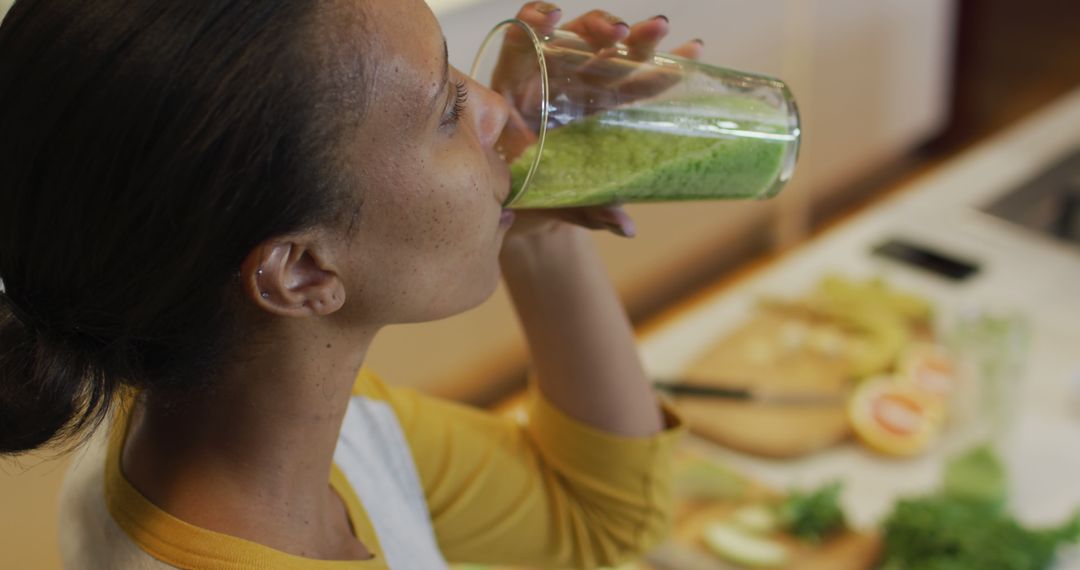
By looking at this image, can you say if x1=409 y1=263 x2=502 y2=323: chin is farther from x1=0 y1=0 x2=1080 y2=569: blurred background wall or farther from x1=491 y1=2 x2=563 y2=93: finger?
x1=0 y1=0 x2=1080 y2=569: blurred background wall

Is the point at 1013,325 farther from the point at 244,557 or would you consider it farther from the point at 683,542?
the point at 244,557

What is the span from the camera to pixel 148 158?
0.60 m

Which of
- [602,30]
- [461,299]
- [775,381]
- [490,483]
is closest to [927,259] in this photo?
[775,381]

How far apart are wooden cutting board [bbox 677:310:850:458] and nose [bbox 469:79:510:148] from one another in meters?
0.81

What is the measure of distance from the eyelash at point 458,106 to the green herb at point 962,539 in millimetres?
774

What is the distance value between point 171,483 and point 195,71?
29 centimetres

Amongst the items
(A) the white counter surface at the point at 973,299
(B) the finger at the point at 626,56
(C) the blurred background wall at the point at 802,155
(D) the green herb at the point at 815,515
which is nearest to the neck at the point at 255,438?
(B) the finger at the point at 626,56

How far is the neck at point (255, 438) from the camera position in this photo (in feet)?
2.42

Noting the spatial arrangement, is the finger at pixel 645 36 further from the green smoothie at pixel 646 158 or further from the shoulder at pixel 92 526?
the shoulder at pixel 92 526

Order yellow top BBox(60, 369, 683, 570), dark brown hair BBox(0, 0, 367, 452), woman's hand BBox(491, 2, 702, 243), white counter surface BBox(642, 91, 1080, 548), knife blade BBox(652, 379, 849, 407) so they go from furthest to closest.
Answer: knife blade BBox(652, 379, 849, 407)
white counter surface BBox(642, 91, 1080, 548)
yellow top BBox(60, 369, 683, 570)
woman's hand BBox(491, 2, 702, 243)
dark brown hair BBox(0, 0, 367, 452)

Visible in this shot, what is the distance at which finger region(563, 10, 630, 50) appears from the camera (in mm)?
843

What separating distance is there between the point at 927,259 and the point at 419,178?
4.31ft

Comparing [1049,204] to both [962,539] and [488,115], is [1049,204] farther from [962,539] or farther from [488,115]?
[488,115]

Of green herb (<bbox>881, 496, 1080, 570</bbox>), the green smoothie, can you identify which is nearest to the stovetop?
green herb (<bbox>881, 496, 1080, 570</bbox>)
